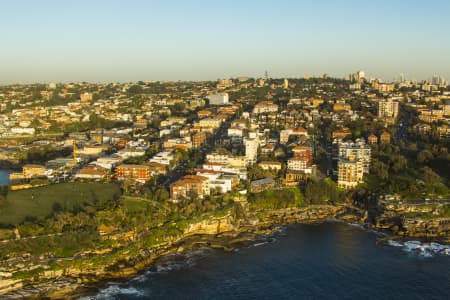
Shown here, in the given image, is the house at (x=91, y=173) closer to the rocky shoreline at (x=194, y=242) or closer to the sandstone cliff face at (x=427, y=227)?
the rocky shoreline at (x=194, y=242)

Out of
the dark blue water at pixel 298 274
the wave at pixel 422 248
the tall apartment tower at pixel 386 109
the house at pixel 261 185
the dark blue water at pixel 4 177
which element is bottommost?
the dark blue water at pixel 298 274

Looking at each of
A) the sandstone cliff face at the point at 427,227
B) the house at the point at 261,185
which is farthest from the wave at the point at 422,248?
the house at the point at 261,185

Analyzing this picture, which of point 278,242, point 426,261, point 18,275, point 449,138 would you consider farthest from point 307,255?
point 449,138

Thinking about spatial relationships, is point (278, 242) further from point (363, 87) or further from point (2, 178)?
point (363, 87)

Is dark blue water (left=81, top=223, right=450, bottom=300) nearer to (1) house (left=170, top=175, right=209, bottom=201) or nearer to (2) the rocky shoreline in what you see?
(2) the rocky shoreline

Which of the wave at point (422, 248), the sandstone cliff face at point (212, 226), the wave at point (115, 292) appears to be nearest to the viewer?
the wave at point (115, 292)
